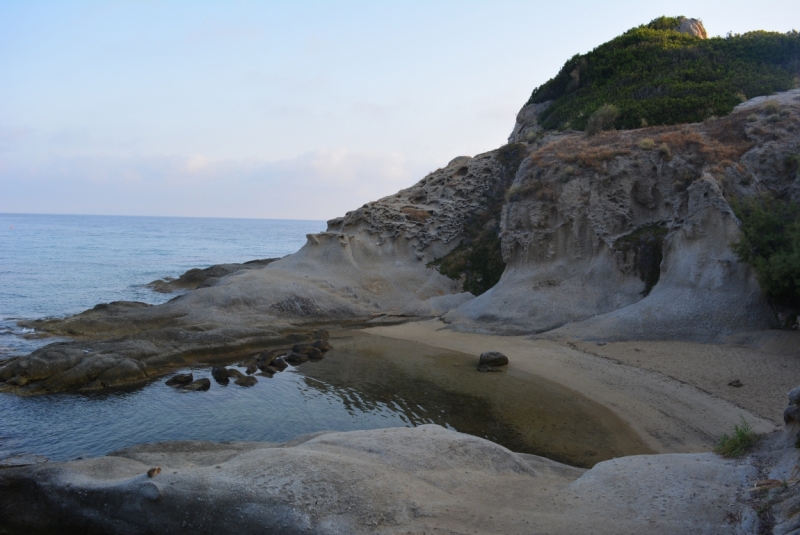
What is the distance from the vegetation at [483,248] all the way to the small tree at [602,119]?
5206 millimetres

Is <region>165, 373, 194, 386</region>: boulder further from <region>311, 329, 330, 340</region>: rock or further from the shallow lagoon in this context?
<region>311, 329, 330, 340</region>: rock

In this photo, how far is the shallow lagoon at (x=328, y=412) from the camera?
12.7m

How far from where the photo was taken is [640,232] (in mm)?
23547

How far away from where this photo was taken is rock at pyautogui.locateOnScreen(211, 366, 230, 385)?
1748 centimetres

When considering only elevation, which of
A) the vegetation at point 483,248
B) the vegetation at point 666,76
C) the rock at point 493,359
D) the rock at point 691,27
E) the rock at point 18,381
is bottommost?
the rock at point 18,381

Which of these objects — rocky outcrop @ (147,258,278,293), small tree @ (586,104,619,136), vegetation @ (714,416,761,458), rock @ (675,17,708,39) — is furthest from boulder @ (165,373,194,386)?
rock @ (675,17,708,39)

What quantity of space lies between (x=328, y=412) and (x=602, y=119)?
78.1ft

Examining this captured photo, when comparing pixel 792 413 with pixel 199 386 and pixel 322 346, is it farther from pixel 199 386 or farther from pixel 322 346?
pixel 322 346

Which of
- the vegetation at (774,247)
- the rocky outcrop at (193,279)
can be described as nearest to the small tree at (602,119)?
the vegetation at (774,247)

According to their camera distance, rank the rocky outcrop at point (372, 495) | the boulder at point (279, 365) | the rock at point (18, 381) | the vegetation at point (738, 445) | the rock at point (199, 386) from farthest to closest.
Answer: the boulder at point (279, 365)
the rock at point (199, 386)
the rock at point (18, 381)
the vegetation at point (738, 445)
the rocky outcrop at point (372, 495)

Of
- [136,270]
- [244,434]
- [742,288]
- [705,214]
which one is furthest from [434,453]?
[136,270]

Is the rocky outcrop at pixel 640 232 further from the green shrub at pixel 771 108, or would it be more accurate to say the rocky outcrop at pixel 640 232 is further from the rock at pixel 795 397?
the rock at pixel 795 397

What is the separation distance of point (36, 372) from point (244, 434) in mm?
7683

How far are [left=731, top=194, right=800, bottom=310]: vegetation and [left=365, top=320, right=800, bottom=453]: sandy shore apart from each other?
1.74 metres
